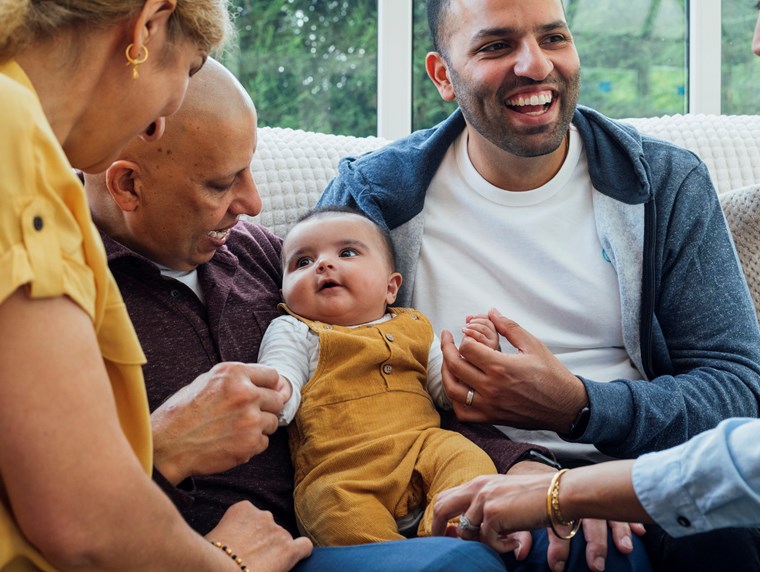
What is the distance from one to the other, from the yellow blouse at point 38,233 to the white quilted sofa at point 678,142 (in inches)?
47.4

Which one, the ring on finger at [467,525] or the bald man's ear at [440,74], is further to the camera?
the bald man's ear at [440,74]

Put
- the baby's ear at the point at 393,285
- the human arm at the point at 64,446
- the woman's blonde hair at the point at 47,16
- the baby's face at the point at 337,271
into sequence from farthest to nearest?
the baby's ear at the point at 393,285 → the baby's face at the point at 337,271 → the woman's blonde hair at the point at 47,16 → the human arm at the point at 64,446

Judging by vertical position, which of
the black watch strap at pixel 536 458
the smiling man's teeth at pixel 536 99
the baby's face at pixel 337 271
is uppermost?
the smiling man's teeth at pixel 536 99

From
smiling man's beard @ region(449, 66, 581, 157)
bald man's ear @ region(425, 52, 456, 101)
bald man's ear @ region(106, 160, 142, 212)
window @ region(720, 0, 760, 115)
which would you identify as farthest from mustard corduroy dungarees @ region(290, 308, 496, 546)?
window @ region(720, 0, 760, 115)

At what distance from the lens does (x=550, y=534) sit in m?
1.54

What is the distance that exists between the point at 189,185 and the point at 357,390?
0.44 m

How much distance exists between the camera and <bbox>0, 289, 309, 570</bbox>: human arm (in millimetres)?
877

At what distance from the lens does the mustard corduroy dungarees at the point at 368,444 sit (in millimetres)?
1554

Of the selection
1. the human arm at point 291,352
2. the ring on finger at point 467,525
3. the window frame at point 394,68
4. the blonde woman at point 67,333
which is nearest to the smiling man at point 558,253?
the human arm at point 291,352

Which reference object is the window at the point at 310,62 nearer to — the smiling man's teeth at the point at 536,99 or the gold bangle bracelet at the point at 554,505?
the smiling man's teeth at the point at 536,99

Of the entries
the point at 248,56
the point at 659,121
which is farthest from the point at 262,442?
the point at 248,56

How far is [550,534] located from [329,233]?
67 centimetres

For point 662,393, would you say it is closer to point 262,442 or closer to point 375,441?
point 375,441

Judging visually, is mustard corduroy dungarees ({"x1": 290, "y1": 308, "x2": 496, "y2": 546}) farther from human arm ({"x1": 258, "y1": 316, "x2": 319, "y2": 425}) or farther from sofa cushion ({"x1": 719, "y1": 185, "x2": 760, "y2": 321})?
sofa cushion ({"x1": 719, "y1": 185, "x2": 760, "y2": 321})
